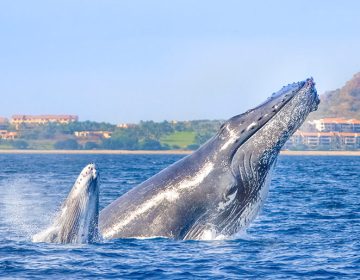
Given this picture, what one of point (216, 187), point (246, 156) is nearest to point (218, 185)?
point (216, 187)

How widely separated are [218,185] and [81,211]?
2.25m

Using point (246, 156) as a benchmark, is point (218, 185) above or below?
below

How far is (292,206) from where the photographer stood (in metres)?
32.4

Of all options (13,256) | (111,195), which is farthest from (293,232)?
(111,195)

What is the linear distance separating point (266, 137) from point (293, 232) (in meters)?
6.14

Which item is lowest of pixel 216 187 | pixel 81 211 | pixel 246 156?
pixel 81 211

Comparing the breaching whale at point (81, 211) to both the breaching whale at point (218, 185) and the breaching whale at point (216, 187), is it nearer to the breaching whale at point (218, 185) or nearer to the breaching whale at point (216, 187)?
the breaching whale at point (216, 187)

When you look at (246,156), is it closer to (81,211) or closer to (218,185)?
(218,185)

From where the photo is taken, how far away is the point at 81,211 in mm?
14070

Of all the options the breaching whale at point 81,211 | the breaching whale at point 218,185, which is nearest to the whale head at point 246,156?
the breaching whale at point 218,185

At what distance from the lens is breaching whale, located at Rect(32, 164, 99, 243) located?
46.2 feet

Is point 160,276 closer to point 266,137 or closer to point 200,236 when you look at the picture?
point 200,236

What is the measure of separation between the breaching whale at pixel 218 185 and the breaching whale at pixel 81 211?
2.46 ft

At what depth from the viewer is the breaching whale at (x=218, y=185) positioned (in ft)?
49.0
